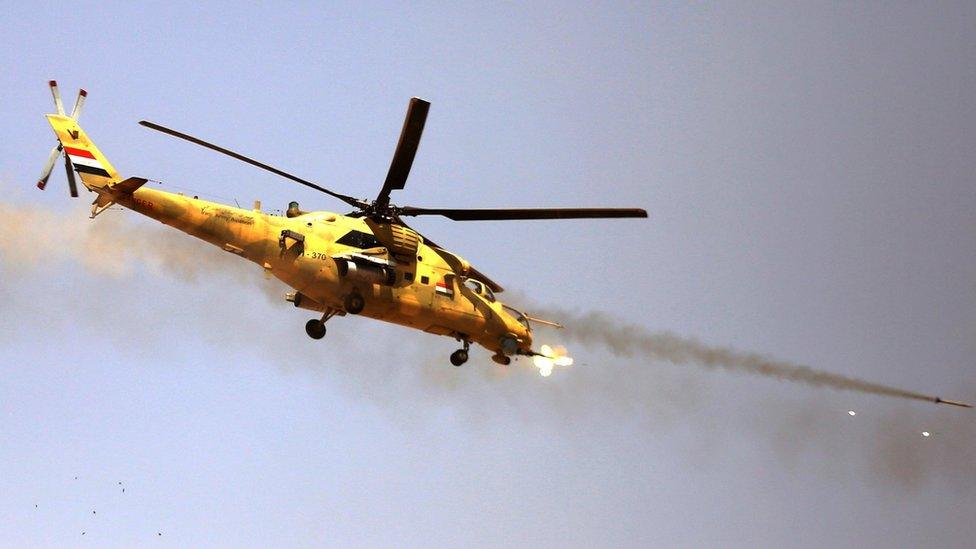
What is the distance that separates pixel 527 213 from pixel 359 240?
15.1 feet

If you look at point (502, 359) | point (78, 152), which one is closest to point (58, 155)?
point (78, 152)

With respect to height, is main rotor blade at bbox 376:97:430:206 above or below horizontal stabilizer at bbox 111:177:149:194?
above

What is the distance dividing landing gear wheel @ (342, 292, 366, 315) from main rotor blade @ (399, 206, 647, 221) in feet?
8.88

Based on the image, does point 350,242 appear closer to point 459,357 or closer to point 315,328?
point 315,328

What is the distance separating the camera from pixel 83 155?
39.2 m

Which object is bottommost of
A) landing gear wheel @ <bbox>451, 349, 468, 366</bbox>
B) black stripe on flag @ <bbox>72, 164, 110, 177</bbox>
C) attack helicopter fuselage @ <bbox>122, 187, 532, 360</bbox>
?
landing gear wheel @ <bbox>451, 349, 468, 366</bbox>

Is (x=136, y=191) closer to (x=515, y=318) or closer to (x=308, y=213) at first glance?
(x=308, y=213)

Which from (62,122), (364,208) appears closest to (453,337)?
(364,208)

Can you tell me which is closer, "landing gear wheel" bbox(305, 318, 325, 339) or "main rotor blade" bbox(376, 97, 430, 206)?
"main rotor blade" bbox(376, 97, 430, 206)

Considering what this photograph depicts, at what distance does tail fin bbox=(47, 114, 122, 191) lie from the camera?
39.0 meters

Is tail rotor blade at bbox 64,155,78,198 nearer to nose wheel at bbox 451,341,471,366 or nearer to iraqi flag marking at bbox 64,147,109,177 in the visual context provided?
iraqi flag marking at bbox 64,147,109,177

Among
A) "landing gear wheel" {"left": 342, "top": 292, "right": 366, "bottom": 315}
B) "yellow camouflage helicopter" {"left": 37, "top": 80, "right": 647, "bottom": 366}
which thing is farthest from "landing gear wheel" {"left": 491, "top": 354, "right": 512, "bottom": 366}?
"landing gear wheel" {"left": 342, "top": 292, "right": 366, "bottom": 315}

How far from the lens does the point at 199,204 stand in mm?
39969

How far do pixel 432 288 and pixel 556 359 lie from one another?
5.08 metres
